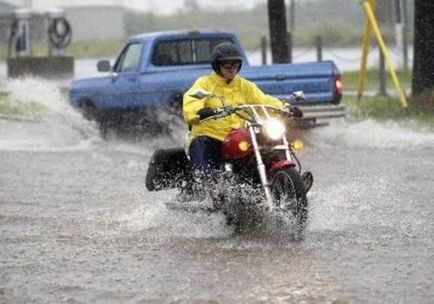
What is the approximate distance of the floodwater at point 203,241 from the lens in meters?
7.66

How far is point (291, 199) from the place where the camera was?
9281 mm

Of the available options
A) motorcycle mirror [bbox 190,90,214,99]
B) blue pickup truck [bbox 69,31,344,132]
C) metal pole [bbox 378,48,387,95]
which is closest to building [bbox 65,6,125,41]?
metal pole [bbox 378,48,387,95]

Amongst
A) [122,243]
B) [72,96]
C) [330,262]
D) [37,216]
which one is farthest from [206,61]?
[330,262]

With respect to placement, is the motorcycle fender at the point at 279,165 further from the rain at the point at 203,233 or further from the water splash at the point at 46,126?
the water splash at the point at 46,126

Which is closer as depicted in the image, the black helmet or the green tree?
the black helmet

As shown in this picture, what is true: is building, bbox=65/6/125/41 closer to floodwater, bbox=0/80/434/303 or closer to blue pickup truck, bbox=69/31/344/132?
blue pickup truck, bbox=69/31/344/132

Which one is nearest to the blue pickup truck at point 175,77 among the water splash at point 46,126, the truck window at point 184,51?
the truck window at point 184,51

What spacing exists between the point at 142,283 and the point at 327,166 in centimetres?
762

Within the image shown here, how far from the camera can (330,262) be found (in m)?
8.50

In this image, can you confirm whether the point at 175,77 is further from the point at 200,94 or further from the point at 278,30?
the point at 200,94

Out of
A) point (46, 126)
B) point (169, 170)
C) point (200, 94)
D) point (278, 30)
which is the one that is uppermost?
point (200, 94)

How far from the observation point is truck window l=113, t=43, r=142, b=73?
59.3 ft

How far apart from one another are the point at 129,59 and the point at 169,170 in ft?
25.9

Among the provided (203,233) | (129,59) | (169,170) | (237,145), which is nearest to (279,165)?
(237,145)
